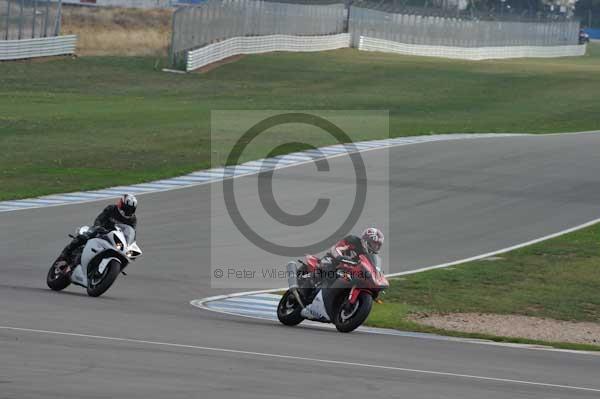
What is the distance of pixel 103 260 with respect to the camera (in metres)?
17.0

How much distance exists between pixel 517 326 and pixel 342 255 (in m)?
3.53

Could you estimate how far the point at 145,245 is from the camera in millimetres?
22281

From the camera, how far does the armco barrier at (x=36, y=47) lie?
193 feet

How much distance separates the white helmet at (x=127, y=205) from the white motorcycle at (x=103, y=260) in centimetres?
22

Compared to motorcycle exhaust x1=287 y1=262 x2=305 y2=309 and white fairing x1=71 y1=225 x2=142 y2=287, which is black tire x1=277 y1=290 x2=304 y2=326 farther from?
white fairing x1=71 y1=225 x2=142 y2=287

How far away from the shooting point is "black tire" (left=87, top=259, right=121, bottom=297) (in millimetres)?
17000

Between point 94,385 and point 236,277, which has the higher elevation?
point 94,385

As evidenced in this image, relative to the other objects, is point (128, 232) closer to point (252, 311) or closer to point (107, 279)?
point (107, 279)

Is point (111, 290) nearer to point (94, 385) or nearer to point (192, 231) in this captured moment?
point (192, 231)

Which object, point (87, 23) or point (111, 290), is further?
point (87, 23)

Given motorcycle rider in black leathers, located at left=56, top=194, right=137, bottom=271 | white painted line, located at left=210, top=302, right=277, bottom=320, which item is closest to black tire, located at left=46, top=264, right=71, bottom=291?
motorcycle rider in black leathers, located at left=56, top=194, right=137, bottom=271

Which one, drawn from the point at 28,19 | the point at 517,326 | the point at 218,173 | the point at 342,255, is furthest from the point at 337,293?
the point at 28,19

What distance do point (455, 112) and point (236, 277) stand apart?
33.6 m

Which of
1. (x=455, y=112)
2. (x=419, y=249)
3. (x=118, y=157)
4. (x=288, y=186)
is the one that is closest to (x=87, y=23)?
(x=455, y=112)
